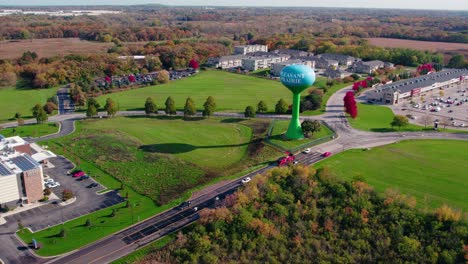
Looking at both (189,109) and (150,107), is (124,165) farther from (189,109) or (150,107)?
(150,107)

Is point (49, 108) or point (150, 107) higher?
point (150, 107)

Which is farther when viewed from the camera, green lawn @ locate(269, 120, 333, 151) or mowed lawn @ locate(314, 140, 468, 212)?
green lawn @ locate(269, 120, 333, 151)

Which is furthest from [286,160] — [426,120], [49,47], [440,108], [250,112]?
[49,47]

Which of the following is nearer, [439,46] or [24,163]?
[24,163]

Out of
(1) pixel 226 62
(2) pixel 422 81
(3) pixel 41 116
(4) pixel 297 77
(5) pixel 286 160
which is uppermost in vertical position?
(4) pixel 297 77

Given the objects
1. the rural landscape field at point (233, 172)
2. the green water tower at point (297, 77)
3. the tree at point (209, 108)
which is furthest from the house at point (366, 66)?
the green water tower at point (297, 77)

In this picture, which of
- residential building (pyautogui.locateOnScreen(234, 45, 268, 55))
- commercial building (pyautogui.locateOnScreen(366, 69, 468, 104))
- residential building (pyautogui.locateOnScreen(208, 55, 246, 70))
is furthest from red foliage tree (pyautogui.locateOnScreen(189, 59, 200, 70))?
commercial building (pyautogui.locateOnScreen(366, 69, 468, 104))

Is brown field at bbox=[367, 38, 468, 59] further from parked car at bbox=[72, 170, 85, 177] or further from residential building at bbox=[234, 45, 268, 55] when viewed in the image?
parked car at bbox=[72, 170, 85, 177]
